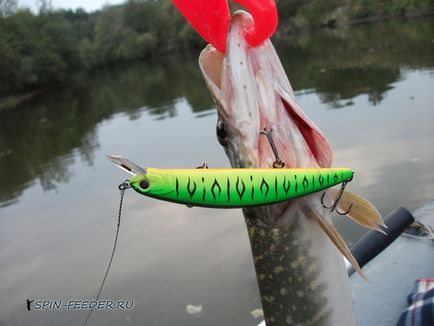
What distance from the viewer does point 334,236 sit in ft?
4.90

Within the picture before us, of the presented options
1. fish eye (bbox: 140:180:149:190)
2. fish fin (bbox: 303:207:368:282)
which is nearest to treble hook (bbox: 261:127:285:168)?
fish fin (bbox: 303:207:368:282)

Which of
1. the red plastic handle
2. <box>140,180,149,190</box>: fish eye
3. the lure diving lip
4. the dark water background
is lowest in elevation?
the dark water background

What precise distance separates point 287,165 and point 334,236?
292 millimetres

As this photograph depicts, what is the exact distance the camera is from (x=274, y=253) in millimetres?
1683

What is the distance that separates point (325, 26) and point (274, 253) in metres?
52.0

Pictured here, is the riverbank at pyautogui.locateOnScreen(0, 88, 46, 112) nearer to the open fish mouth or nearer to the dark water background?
the dark water background

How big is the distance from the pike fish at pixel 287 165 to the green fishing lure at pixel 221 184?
19 centimetres

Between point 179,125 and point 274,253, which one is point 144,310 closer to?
point 274,253

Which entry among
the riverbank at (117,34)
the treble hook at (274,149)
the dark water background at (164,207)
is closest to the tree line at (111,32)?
the riverbank at (117,34)

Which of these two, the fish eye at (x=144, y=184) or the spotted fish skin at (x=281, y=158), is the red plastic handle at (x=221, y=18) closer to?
the spotted fish skin at (x=281, y=158)

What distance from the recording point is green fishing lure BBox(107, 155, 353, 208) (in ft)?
3.71

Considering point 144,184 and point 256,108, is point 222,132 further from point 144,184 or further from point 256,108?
point 144,184

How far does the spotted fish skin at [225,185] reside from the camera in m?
1.14

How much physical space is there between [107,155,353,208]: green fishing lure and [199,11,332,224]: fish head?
189 millimetres
